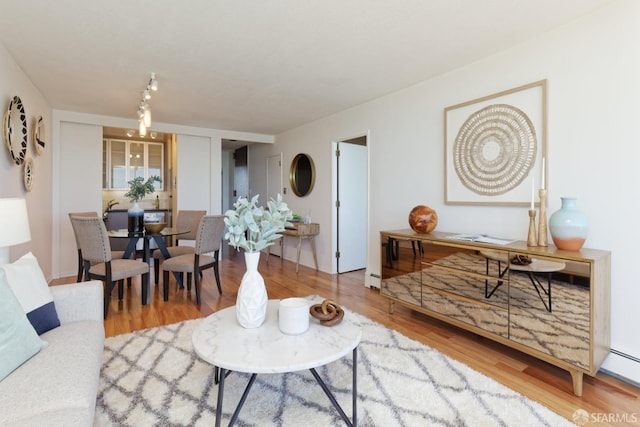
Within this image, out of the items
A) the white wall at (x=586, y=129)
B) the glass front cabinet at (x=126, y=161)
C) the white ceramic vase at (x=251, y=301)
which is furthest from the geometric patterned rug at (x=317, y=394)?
the glass front cabinet at (x=126, y=161)

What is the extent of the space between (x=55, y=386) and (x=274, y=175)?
505cm

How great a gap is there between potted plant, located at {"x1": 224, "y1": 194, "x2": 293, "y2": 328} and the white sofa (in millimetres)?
655

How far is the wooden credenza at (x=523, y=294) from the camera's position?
176 centimetres

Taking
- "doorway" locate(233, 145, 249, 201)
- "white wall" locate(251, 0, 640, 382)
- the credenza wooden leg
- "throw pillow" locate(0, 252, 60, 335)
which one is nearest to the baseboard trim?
"white wall" locate(251, 0, 640, 382)

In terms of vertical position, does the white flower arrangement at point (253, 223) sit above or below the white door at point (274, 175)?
below

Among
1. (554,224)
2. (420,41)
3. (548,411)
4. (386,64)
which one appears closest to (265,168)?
(386,64)

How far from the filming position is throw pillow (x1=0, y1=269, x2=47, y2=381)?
118cm

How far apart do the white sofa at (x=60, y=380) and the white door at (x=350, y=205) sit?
335 cm

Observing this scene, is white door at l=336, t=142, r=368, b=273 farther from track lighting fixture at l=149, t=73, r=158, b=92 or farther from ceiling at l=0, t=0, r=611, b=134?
track lighting fixture at l=149, t=73, r=158, b=92

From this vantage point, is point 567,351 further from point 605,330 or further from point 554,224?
point 554,224

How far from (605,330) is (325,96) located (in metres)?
3.21

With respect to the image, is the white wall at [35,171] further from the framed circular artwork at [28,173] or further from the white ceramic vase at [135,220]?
the white ceramic vase at [135,220]

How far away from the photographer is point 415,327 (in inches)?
105

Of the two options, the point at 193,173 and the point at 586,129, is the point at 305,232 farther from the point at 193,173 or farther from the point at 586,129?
the point at 586,129
